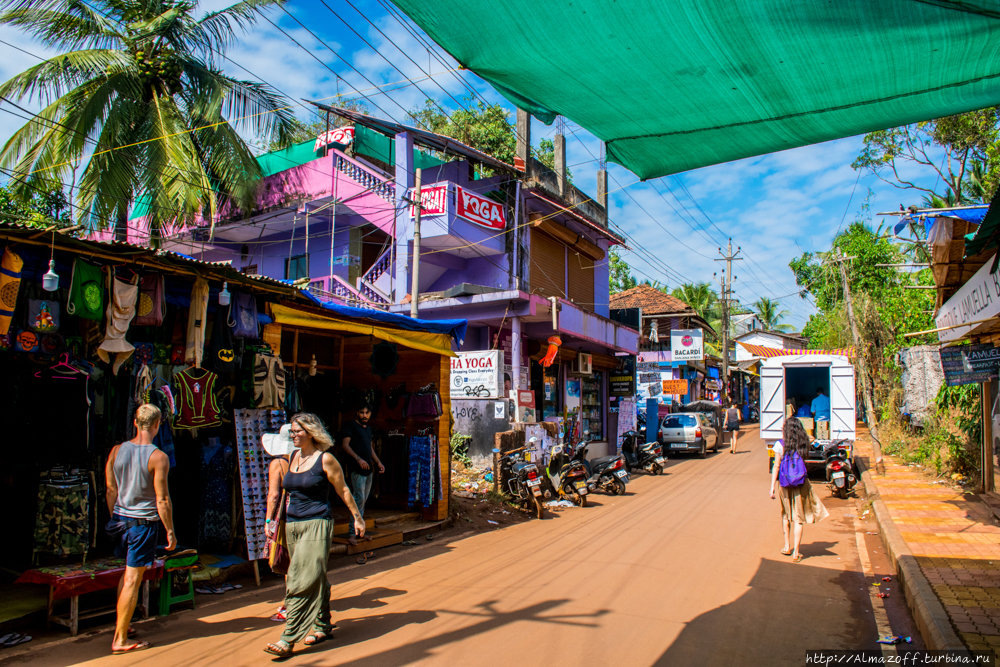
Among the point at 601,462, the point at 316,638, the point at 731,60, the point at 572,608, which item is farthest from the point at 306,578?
the point at 601,462

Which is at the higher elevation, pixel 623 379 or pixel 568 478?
pixel 623 379

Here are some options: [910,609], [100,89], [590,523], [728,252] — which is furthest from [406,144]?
[728,252]

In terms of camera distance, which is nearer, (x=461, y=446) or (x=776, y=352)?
(x=461, y=446)

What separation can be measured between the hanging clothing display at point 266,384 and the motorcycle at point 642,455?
493 inches

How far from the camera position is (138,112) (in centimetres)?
1374

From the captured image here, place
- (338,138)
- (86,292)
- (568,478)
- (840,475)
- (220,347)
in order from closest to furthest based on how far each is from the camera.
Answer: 1. (86,292)
2. (220,347)
3. (840,475)
4. (568,478)
5. (338,138)

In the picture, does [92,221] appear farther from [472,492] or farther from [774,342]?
[774,342]

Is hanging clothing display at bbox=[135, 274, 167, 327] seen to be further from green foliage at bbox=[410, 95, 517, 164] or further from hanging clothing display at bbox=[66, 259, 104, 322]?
green foliage at bbox=[410, 95, 517, 164]

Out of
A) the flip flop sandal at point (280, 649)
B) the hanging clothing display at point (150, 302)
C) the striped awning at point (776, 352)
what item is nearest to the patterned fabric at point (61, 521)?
the hanging clothing display at point (150, 302)

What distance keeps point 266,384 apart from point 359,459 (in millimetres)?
1839

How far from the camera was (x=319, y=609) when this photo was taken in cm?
500

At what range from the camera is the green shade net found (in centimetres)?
311

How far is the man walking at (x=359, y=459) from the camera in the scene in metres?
8.64

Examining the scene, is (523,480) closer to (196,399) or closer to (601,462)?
(601,462)
